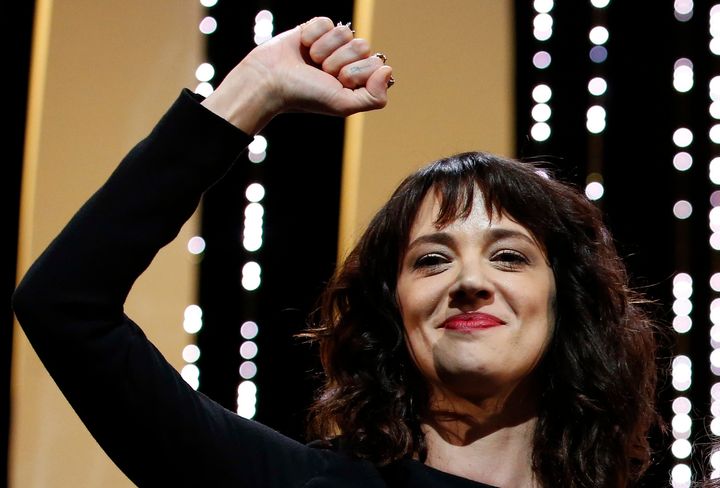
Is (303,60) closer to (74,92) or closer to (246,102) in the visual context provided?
(246,102)

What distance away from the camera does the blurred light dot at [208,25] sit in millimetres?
1833

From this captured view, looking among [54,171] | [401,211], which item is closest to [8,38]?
[54,171]

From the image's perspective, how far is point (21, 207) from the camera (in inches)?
68.8

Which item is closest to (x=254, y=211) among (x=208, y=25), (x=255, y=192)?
(x=255, y=192)

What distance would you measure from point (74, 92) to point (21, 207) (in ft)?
0.63

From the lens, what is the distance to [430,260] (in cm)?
132

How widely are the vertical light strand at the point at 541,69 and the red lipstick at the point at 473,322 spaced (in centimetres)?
77

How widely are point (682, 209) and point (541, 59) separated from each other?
13.8 inches

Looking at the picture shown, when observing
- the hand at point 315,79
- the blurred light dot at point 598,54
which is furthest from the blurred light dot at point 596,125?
the hand at point 315,79

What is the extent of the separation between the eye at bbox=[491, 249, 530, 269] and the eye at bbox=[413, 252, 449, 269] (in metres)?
0.06

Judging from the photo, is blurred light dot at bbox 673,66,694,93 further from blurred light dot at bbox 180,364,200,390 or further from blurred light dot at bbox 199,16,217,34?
blurred light dot at bbox 180,364,200,390

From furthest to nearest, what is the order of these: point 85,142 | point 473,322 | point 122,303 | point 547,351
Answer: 1. point 85,142
2. point 547,351
3. point 473,322
4. point 122,303

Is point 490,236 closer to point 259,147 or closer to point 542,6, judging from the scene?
point 259,147

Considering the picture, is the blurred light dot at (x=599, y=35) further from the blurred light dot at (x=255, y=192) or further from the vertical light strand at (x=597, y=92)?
the blurred light dot at (x=255, y=192)
